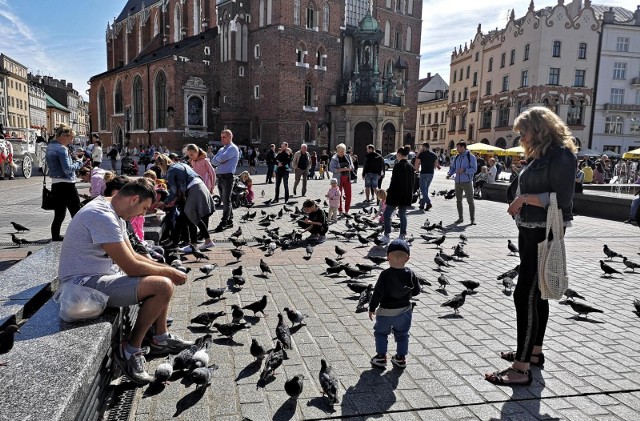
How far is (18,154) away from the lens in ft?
83.9

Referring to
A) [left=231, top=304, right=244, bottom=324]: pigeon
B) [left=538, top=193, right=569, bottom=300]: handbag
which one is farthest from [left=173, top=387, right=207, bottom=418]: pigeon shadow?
[left=538, top=193, right=569, bottom=300]: handbag

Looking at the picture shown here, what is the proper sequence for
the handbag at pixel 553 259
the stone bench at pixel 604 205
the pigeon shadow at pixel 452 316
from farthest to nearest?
the stone bench at pixel 604 205, the pigeon shadow at pixel 452 316, the handbag at pixel 553 259

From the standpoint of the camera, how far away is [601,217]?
1465cm

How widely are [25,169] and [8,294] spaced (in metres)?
24.2

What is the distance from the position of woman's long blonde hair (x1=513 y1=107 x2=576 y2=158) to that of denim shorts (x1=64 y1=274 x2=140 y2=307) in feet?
11.0

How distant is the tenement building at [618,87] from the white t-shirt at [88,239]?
59233mm

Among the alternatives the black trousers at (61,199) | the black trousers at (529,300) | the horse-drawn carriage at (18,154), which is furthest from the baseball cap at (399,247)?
the horse-drawn carriage at (18,154)

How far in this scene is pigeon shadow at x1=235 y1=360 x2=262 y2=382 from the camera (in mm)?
3986

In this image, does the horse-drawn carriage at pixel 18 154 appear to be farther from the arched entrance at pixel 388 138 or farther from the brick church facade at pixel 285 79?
the arched entrance at pixel 388 138

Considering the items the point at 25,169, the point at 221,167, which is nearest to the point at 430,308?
the point at 221,167

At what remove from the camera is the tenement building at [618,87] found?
170 feet

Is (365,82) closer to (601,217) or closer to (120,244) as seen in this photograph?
(601,217)

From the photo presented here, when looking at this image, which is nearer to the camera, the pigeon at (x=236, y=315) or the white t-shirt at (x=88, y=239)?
the white t-shirt at (x=88, y=239)

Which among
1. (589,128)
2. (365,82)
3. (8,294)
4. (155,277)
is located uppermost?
(365,82)
